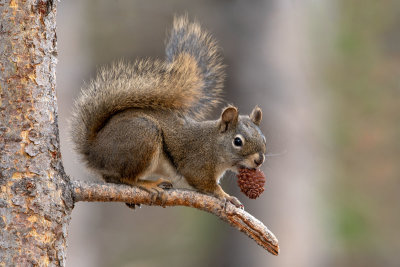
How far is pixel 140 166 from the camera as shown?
2164 millimetres

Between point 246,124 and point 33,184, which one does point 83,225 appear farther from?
point 33,184

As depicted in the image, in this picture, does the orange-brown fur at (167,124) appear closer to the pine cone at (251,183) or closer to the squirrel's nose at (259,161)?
the squirrel's nose at (259,161)

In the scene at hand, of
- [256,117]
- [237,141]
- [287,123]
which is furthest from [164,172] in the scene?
[287,123]

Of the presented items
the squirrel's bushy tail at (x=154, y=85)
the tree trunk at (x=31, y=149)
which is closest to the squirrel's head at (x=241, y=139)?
the squirrel's bushy tail at (x=154, y=85)

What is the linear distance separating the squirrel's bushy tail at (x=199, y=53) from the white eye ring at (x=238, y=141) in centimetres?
16

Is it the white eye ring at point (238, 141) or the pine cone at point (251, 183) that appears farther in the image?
the white eye ring at point (238, 141)

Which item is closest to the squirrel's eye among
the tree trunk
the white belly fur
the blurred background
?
the white belly fur

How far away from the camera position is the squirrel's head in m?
2.38

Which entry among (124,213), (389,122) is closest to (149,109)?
(124,213)

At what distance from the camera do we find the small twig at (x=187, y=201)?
176 centimetres

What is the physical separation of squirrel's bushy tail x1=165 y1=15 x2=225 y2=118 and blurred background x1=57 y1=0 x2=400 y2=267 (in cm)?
49

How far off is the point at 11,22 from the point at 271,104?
2472 mm

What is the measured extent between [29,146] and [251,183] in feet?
2.57

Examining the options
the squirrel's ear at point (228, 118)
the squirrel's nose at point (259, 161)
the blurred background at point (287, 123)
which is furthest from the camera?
the blurred background at point (287, 123)
